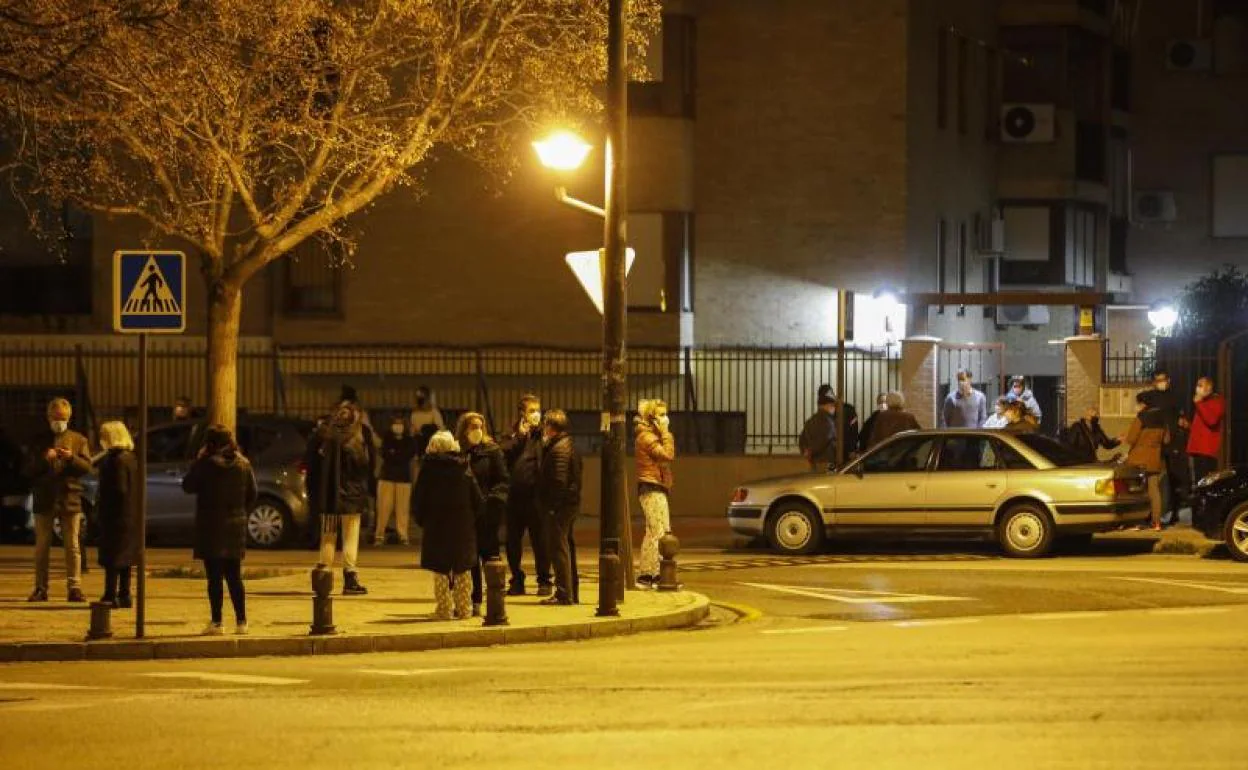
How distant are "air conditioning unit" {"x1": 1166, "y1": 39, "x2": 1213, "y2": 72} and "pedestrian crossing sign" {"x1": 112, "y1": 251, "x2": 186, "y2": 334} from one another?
30.9 metres

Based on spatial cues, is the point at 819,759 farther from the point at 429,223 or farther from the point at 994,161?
the point at 994,161

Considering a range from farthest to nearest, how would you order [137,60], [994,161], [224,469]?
[994,161] < [137,60] < [224,469]

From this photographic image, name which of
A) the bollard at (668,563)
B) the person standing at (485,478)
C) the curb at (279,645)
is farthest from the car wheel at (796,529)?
the curb at (279,645)

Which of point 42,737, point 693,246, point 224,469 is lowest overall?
point 42,737

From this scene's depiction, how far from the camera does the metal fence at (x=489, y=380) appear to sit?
102 feet

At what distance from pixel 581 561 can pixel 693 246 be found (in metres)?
9.80

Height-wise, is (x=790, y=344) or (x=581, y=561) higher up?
(x=790, y=344)

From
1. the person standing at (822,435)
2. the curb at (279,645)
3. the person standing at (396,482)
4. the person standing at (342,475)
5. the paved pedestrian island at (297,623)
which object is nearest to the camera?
the curb at (279,645)

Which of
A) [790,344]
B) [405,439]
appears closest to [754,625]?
[405,439]

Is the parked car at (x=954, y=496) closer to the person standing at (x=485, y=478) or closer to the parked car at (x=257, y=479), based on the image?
Answer: the parked car at (x=257, y=479)

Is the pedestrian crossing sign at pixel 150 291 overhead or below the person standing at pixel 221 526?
overhead

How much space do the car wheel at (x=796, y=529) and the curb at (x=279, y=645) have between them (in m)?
7.83

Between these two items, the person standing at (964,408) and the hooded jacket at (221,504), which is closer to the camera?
the hooded jacket at (221,504)

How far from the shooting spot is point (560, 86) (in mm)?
23031
